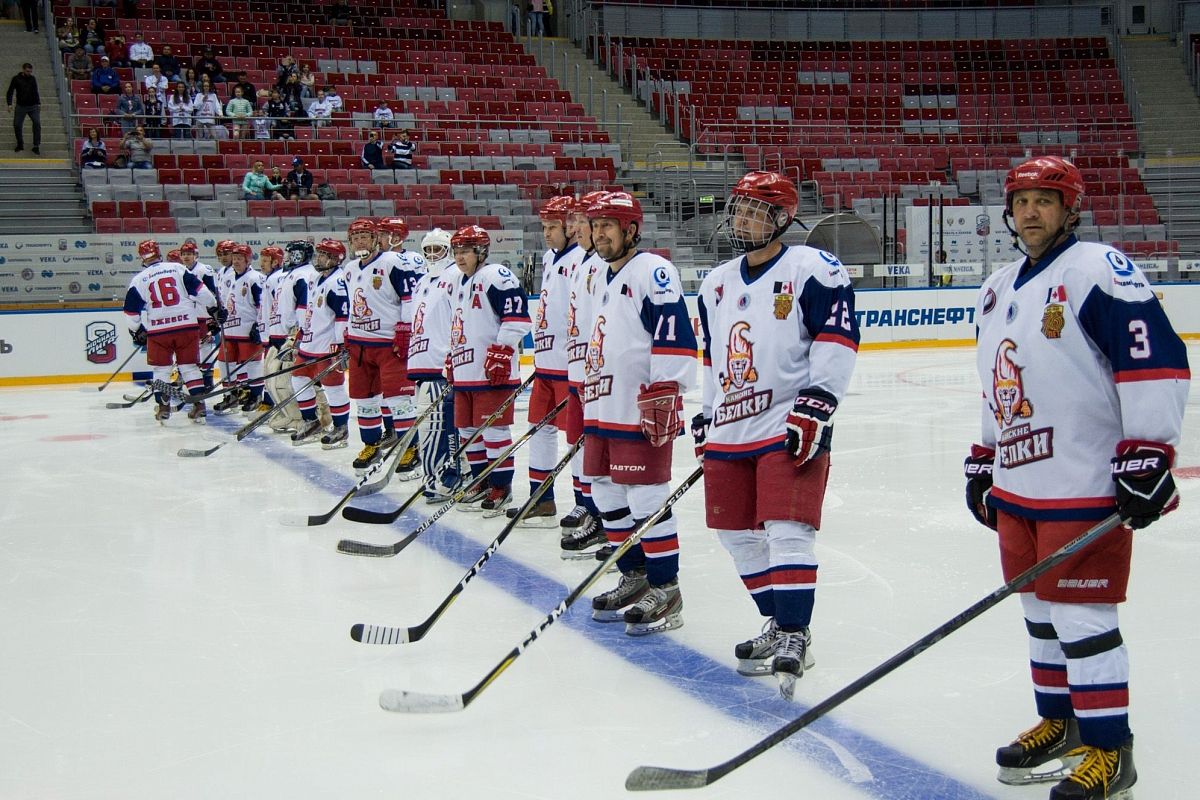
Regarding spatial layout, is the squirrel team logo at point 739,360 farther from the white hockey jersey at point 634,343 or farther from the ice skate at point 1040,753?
the ice skate at point 1040,753

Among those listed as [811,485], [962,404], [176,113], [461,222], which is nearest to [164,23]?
[176,113]

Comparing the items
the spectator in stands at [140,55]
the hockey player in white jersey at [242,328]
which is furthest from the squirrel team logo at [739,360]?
the spectator in stands at [140,55]

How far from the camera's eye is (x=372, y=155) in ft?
50.9

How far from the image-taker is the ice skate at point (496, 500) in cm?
572

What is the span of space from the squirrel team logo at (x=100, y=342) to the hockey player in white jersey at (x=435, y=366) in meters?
7.03

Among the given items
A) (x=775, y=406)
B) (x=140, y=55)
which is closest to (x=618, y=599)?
(x=775, y=406)

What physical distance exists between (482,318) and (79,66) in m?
12.7

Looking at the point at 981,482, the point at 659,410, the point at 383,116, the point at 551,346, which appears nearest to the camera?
the point at 981,482

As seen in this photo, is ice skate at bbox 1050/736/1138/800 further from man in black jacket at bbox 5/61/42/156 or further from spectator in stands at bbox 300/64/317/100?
spectator in stands at bbox 300/64/317/100

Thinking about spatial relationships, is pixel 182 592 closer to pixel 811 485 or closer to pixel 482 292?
pixel 482 292

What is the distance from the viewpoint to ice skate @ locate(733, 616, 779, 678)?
3303 mm

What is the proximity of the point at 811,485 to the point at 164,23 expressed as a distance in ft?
55.8

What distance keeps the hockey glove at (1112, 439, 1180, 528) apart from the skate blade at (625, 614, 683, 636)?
1696mm

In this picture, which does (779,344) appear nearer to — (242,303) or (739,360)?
(739,360)
